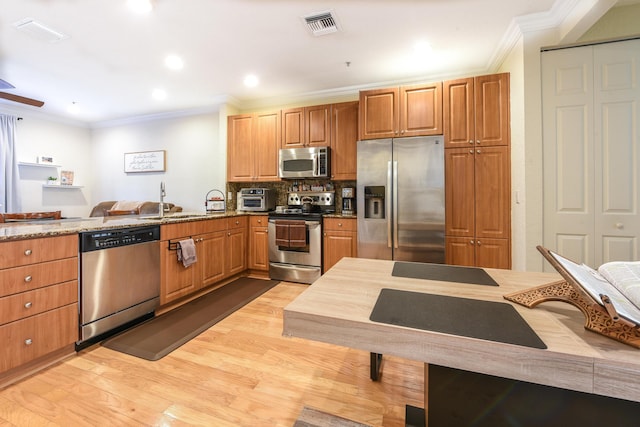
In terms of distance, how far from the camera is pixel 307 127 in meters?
3.75

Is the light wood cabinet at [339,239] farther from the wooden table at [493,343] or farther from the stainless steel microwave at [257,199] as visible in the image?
the wooden table at [493,343]

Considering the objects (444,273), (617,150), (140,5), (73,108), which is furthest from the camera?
(73,108)

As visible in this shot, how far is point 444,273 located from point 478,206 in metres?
2.03

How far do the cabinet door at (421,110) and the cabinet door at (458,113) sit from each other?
0.23 feet

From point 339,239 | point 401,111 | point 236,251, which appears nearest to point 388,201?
point 339,239

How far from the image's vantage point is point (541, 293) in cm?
88

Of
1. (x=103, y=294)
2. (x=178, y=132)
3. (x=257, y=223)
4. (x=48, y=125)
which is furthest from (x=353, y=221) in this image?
(x=48, y=125)

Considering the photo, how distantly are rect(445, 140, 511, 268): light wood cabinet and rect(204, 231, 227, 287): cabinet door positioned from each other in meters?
2.67

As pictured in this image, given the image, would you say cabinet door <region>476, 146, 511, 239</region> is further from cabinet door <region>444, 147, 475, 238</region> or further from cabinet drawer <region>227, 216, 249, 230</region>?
cabinet drawer <region>227, 216, 249, 230</region>

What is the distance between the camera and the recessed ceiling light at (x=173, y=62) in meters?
2.94

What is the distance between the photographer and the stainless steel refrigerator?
2.88 m

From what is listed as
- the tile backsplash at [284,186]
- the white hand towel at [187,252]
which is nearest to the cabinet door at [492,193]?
the tile backsplash at [284,186]

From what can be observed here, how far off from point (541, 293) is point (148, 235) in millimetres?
2798

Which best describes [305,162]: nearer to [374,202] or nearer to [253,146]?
[253,146]
